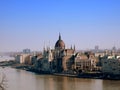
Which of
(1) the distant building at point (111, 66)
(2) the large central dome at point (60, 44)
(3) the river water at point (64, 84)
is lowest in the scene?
(3) the river water at point (64, 84)

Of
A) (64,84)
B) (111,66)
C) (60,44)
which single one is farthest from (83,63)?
(64,84)

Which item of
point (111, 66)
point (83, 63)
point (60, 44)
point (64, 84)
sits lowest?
point (64, 84)

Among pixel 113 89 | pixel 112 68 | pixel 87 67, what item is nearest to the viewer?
pixel 113 89

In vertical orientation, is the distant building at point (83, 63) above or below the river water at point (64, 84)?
above

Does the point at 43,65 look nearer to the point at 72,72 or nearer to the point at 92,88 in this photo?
the point at 72,72

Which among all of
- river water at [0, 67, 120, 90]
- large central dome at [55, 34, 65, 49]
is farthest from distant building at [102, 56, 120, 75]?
large central dome at [55, 34, 65, 49]

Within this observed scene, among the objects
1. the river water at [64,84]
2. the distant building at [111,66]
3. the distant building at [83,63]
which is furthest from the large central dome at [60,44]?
the river water at [64,84]

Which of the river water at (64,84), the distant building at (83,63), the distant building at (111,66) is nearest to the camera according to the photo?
the river water at (64,84)

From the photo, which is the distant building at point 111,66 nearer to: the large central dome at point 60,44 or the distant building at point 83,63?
the distant building at point 83,63

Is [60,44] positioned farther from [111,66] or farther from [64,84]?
[64,84]

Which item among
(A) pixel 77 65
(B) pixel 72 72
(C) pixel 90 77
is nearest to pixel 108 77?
(C) pixel 90 77

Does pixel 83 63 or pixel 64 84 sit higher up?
pixel 83 63
